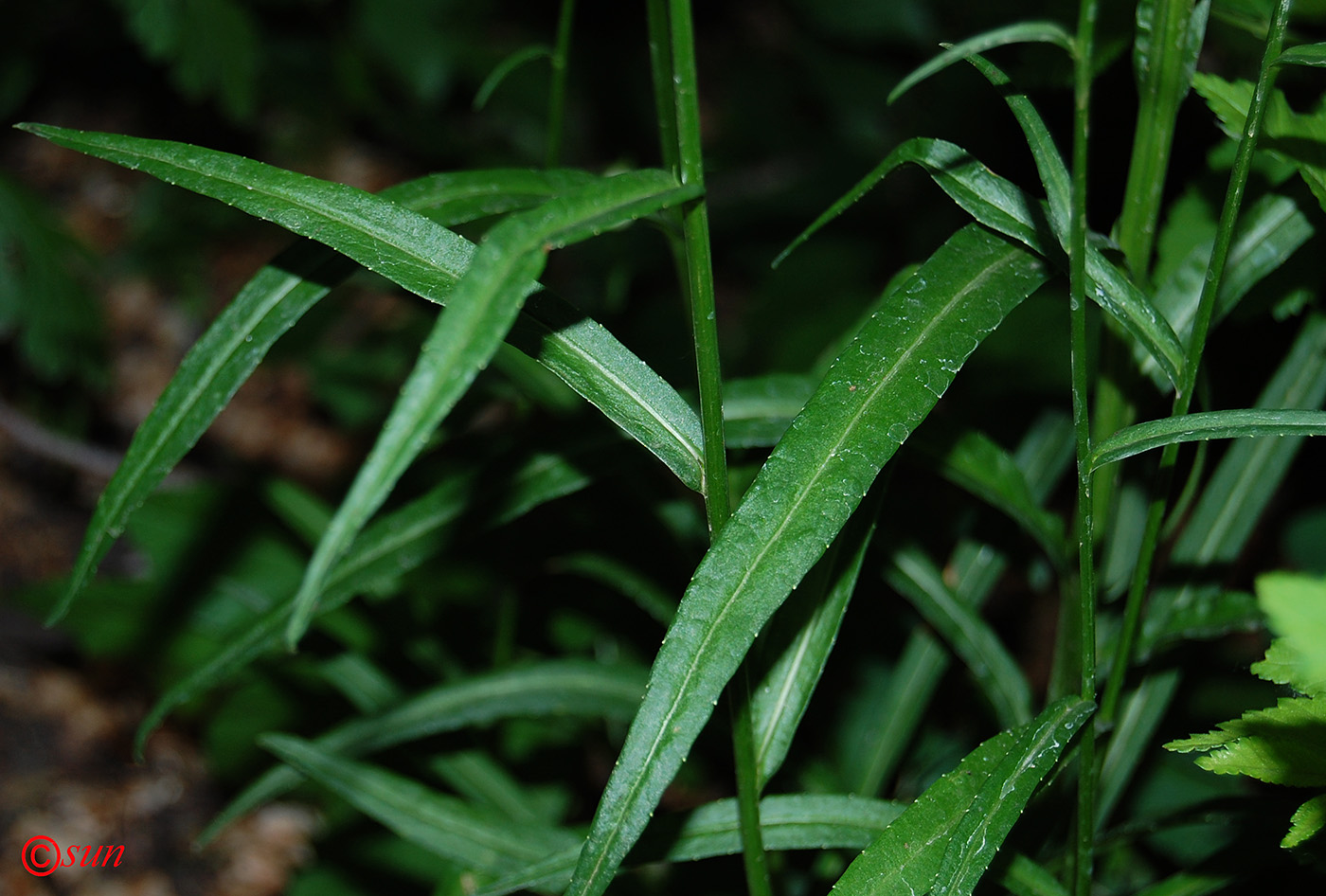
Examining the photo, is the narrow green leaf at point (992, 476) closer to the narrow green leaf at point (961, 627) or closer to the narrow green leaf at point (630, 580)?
the narrow green leaf at point (961, 627)

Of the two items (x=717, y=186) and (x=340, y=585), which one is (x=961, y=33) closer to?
(x=717, y=186)

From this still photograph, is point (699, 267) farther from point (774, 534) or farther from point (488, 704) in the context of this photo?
point (488, 704)

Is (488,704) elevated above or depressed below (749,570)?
above

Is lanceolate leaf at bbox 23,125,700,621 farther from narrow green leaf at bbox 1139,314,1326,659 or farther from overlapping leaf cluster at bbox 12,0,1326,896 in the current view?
narrow green leaf at bbox 1139,314,1326,659

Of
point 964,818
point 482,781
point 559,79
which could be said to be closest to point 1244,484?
point 964,818

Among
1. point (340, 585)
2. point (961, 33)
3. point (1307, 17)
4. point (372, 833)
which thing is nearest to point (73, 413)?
point (372, 833)

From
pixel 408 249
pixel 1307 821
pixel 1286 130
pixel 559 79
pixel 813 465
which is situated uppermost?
pixel 559 79

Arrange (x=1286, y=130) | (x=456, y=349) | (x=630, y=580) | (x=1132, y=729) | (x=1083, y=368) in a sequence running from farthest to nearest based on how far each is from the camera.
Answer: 1. (x=630, y=580)
2. (x=1132, y=729)
3. (x=1286, y=130)
4. (x=1083, y=368)
5. (x=456, y=349)
